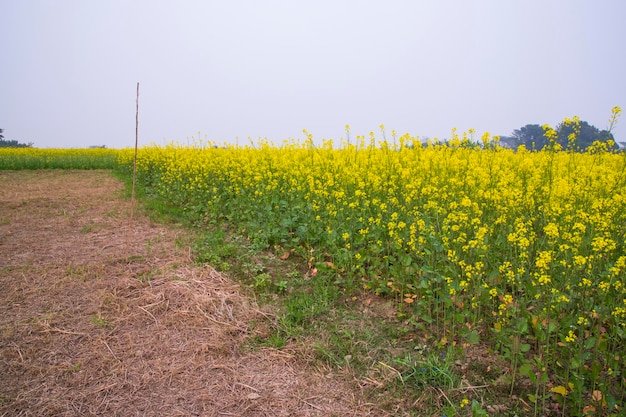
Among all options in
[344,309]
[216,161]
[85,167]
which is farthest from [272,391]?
[85,167]

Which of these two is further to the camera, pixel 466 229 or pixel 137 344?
pixel 466 229

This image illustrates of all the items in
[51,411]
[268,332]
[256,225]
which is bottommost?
[51,411]

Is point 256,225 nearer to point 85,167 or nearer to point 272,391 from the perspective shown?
point 272,391

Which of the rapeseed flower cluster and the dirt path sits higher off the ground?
the rapeseed flower cluster

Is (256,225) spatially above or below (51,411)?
above

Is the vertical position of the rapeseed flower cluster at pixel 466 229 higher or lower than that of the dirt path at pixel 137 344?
higher

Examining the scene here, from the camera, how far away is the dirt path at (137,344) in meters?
3.11

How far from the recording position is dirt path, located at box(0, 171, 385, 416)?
3.11 metres

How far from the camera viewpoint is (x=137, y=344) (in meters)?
3.84

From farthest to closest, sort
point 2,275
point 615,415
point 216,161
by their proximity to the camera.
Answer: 1. point 216,161
2. point 2,275
3. point 615,415

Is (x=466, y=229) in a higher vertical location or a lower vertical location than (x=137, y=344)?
higher

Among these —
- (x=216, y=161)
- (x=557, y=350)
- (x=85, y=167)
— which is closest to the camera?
(x=557, y=350)

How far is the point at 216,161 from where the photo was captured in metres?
10.6

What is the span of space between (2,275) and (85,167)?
18104 mm
